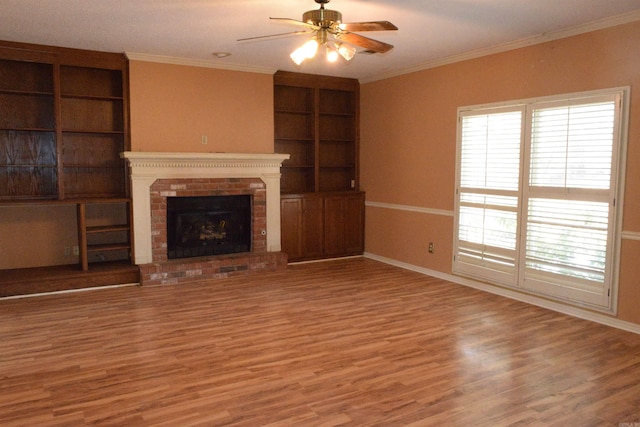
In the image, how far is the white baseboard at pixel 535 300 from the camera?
4.18 metres

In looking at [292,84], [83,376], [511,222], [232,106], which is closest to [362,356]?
[83,376]

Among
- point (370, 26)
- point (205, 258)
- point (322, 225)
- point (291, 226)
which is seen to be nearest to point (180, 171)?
point (205, 258)

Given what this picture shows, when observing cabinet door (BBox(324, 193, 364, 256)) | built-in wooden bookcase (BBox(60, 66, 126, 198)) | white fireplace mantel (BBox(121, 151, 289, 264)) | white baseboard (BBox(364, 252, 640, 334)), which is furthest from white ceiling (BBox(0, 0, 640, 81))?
white baseboard (BBox(364, 252, 640, 334))

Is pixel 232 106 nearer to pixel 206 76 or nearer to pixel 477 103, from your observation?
pixel 206 76

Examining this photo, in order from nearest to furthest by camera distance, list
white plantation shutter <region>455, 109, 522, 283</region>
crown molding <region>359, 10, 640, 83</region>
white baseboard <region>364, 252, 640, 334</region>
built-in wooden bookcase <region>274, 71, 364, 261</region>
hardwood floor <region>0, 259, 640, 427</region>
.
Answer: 1. hardwood floor <region>0, 259, 640, 427</region>
2. crown molding <region>359, 10, 640, 83</region>
3. white baseboard <region>364, 252, 640, 334</region>
4. white plantation shutter <region>455, 109, 522, 283</region>
5. built-in wooden bookcase <region>274, 71, 364, 261</region>

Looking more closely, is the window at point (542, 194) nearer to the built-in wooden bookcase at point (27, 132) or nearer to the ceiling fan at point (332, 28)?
the ceiling fan at point (332, 28)

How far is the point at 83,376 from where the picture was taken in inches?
126

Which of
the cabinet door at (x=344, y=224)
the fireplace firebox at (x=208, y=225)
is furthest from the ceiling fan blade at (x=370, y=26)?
the cabinet door at (x=344, y=224)

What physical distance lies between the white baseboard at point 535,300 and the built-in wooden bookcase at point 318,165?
1.10m

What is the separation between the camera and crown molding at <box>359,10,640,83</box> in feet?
13.3

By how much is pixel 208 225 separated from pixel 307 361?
123 inches

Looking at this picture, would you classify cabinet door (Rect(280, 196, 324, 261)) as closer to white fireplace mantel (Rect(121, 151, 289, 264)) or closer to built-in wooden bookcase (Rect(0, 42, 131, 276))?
white fireplace mantel (Rect(121, 151, 289, 264))

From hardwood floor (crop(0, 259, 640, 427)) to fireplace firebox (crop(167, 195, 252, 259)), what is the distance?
0.91 m

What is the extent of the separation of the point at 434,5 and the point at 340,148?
3790 mm
